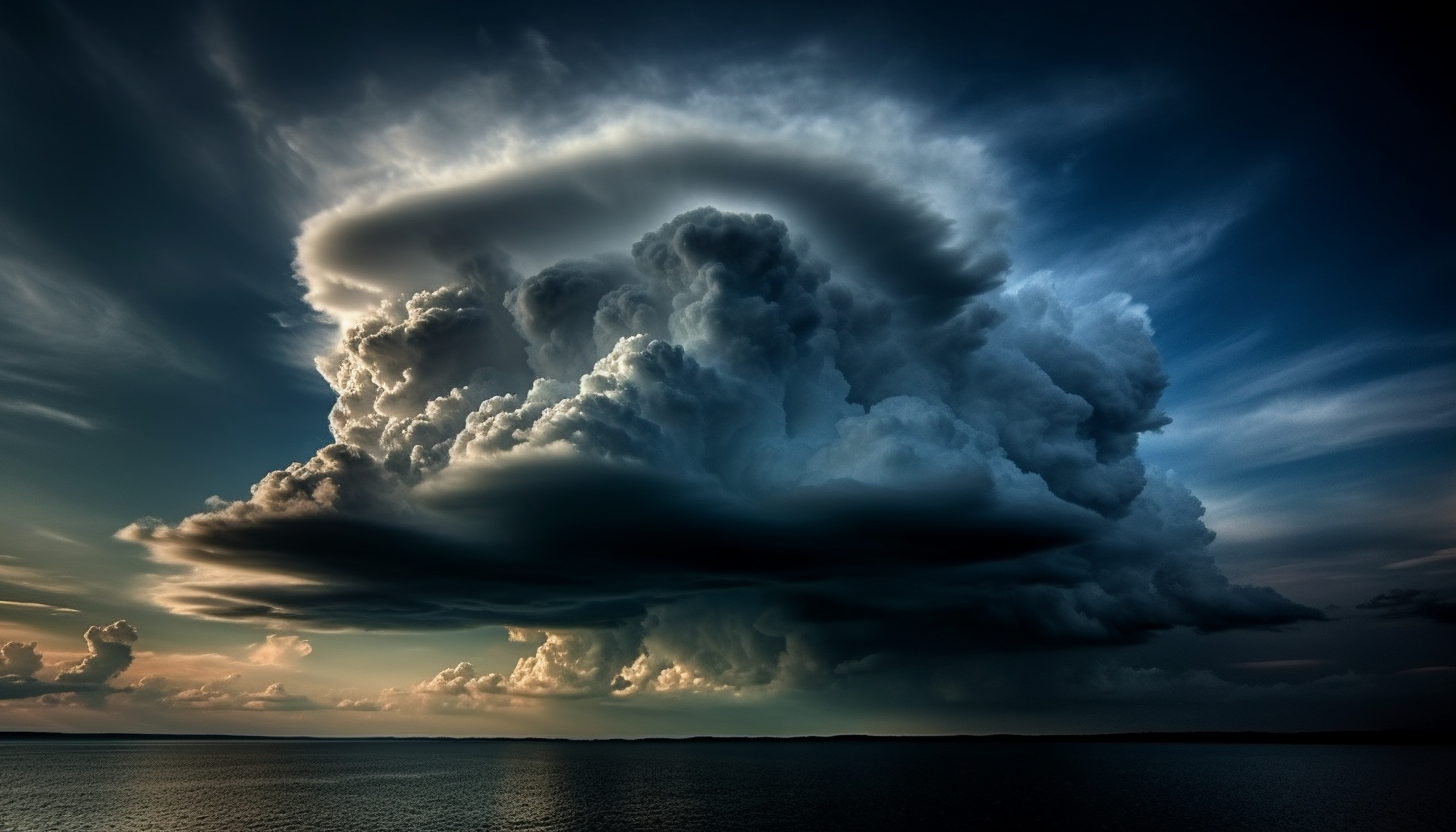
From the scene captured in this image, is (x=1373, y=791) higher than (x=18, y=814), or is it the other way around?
(x=18, y=814)

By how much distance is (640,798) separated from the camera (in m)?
170

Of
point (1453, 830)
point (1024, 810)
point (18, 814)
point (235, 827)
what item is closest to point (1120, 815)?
point (1024, 810)

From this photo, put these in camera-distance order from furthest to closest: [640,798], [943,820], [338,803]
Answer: [640,798], [338,803], [943,820]

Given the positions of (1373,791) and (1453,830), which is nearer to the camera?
(1453,830)

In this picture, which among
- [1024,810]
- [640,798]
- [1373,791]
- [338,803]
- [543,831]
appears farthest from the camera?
[1373,791]

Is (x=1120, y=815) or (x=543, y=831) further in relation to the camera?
(x=1120, y=815)

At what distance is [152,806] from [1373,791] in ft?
844

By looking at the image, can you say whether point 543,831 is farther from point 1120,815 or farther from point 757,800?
point 1120,815

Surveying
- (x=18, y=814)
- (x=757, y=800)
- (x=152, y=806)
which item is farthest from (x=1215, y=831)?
(x=18, y=814)

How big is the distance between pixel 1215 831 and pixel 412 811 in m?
127

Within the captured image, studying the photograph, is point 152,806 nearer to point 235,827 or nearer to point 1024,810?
point 235,827

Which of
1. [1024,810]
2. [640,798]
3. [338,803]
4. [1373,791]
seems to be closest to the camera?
[1024,810]

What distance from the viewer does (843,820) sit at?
127m

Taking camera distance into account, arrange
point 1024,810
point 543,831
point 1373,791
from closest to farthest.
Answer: point 543,831 → point 1024,810 → point 1373,791
